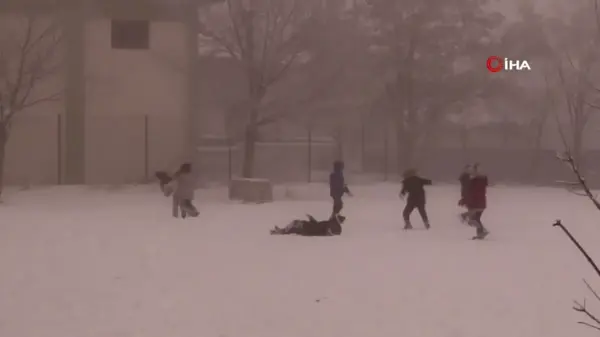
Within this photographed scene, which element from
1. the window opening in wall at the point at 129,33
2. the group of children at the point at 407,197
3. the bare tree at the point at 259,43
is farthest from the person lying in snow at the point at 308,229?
the window opening in wall at the point at 129,33

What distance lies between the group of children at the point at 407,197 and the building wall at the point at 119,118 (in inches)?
367

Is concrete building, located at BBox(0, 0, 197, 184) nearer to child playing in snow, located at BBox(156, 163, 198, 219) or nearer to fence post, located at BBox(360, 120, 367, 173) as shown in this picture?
child playing in snow, located at BBox(156, 163, 198, 219)

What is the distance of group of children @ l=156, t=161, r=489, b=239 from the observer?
54.4 feet

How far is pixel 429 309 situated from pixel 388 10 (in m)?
31.2

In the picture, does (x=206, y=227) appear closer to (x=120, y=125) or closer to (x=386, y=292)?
(x=386, y=292)

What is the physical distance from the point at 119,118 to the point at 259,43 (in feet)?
20.1

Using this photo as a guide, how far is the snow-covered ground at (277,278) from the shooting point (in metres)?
8.54

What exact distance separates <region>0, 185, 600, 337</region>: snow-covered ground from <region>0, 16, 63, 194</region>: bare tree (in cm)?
645

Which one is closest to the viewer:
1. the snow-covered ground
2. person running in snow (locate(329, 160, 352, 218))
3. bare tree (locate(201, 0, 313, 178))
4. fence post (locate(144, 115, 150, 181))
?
the snow-covered ground

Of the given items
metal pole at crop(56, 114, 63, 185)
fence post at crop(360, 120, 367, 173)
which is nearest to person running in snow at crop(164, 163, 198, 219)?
metal pole at crop(56, 114, 63, 185)

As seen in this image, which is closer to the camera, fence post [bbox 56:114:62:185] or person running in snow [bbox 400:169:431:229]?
person running in snow [bbox 400:169:431:229]

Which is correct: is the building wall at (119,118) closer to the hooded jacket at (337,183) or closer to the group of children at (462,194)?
the hooded jacket at (337,183)

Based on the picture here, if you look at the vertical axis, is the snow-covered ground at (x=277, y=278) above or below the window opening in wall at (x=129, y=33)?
below

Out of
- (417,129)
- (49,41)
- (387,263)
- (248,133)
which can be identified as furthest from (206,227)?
(417,129)
